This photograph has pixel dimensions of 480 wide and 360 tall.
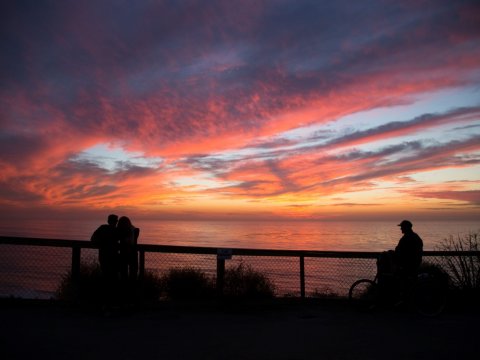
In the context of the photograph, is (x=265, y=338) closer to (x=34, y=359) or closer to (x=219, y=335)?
(x=219, y=335)

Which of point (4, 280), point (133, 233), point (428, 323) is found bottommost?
point (4, 280)

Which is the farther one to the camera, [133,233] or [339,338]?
[133,233]

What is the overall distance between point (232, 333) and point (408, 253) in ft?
14.8

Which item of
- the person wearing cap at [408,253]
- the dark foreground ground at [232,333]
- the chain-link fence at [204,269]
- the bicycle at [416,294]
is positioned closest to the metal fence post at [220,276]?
the chain-link fence at [204,269]

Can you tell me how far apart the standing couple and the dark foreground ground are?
86cm

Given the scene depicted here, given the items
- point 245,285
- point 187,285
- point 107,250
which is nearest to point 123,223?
point 107,250

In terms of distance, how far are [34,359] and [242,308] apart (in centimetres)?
483

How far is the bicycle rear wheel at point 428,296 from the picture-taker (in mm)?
8617

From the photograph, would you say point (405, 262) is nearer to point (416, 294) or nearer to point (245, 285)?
point (416, 294)

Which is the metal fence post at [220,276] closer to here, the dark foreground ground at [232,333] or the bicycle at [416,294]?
the dark foreground ground at [232,333]

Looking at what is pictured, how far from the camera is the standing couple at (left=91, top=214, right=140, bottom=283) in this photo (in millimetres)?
8539

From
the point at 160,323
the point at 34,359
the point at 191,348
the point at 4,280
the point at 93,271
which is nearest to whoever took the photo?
the point at 34,359

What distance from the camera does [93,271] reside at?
11.4 meters

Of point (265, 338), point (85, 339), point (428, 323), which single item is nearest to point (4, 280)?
point (85, 339)
